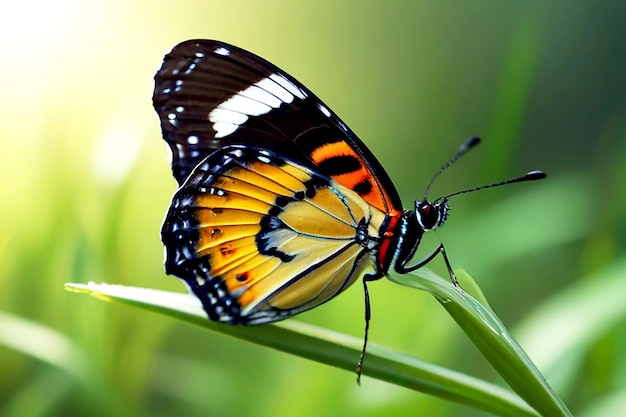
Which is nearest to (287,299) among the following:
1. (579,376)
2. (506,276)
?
(579,376)

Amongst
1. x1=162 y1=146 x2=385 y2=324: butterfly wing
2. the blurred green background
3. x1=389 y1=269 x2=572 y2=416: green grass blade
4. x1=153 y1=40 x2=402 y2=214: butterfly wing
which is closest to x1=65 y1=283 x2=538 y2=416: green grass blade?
x1=389 y1=269 x2=572 y2=416: green grass blade

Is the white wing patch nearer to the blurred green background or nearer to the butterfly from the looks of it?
the butterfly

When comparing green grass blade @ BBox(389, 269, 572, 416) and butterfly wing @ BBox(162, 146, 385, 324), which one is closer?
→ green grass blade @ BBox(389, 269, 572, 416)

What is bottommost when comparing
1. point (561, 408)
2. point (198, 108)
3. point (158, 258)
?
point (158, 258)

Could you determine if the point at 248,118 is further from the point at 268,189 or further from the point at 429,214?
the point at 429,214

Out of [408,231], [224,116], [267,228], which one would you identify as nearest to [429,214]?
[408,231]

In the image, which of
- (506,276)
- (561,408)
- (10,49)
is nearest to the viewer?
(561,408)

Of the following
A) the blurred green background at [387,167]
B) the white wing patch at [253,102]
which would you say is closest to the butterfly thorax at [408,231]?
the white wing patch at [253,102]

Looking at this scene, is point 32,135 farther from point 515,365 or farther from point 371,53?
point 515,365
